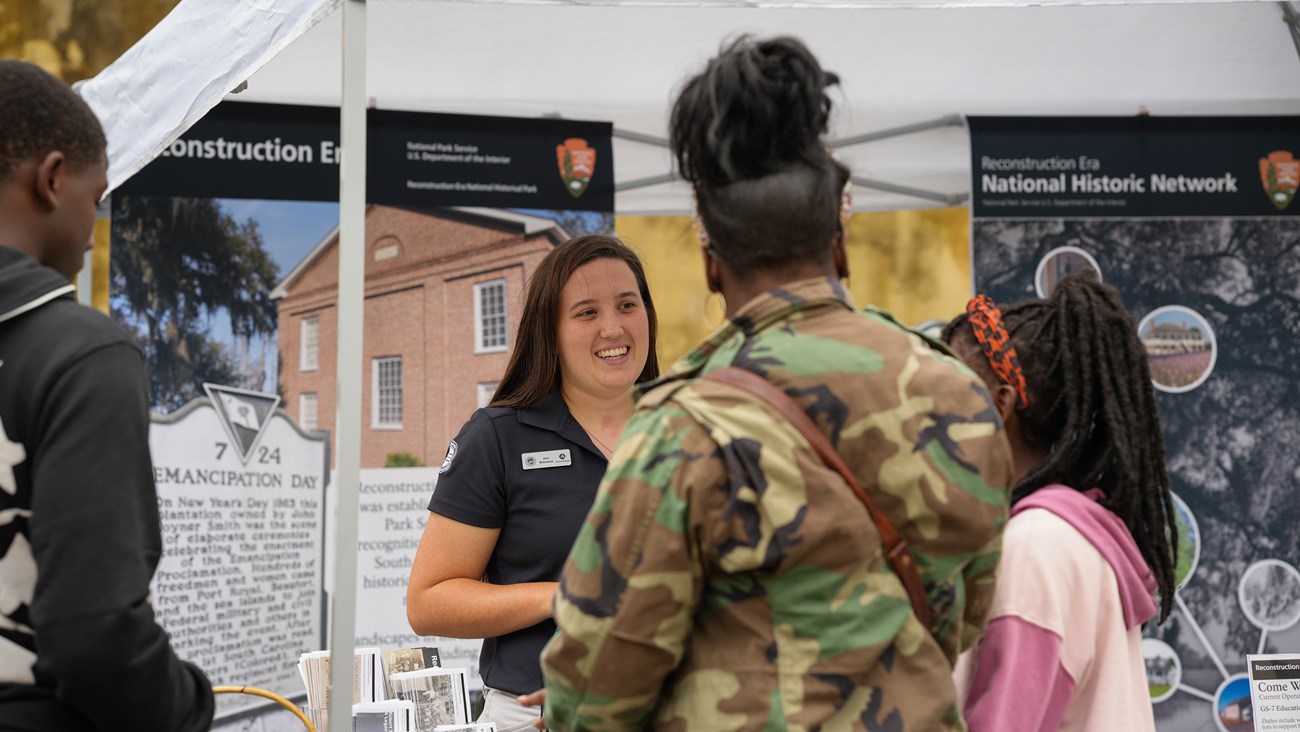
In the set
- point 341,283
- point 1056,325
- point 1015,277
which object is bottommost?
point 1056,325

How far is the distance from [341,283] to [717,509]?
137cm

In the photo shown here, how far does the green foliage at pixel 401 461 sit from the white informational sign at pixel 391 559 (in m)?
0.02

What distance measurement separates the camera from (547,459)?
8.30ft

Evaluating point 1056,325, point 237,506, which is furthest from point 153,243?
point 1056,325

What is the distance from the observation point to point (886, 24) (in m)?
5.09

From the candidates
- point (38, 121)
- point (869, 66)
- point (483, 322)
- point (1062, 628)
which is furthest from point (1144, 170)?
point (38, 121)

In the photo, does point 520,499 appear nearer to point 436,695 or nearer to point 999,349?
point 436,695

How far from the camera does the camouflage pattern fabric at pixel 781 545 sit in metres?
1.30

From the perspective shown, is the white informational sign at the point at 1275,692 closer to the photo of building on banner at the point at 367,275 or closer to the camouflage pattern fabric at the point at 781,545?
the camouflage pattern fabric at the point at 781,545

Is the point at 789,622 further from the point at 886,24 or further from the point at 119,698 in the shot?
the point at 886,24

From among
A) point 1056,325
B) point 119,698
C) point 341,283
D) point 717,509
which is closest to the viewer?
point 717,509

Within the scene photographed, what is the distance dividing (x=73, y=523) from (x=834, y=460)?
863 mm

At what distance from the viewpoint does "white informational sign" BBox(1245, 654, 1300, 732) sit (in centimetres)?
350

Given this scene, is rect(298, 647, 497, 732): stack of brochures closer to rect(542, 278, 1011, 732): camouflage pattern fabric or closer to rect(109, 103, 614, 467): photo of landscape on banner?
rect(542, 278, 1011, 732): camouflage pattern fabric
